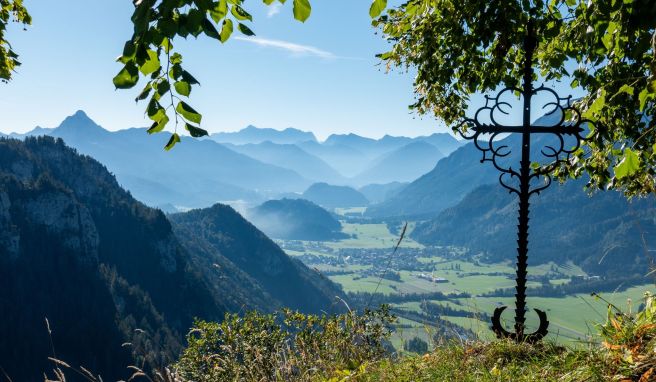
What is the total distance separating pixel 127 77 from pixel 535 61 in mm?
5984

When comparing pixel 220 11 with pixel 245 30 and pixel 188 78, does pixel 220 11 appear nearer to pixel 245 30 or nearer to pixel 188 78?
pixel 245 30

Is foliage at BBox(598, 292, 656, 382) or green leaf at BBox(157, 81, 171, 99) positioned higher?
green leaf at BBox(157, 81, 171, 99)

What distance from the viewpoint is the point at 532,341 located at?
451cm

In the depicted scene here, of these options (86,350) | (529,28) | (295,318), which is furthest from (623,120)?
(86,350)

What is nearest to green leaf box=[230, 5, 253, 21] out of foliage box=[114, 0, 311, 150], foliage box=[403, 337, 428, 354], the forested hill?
foliage box=[114, 0, 311, 150]

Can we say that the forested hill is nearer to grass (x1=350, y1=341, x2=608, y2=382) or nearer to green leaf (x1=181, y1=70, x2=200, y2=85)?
grass (x1=350, y1=341, x2=608, y2=382)

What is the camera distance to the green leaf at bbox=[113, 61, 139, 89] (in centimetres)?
265

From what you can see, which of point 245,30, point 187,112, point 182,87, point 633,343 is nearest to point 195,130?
point 187,112

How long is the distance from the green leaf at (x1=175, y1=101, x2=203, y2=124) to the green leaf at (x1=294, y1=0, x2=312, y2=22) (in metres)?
0.76

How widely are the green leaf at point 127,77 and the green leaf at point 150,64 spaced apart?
5 cm

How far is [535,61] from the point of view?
7070mm

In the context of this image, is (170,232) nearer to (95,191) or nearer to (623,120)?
(95,191)

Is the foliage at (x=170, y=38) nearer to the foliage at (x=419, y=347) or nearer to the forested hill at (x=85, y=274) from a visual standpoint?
the foliage at (x=419, y=347)

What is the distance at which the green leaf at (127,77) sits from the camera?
2652mm
